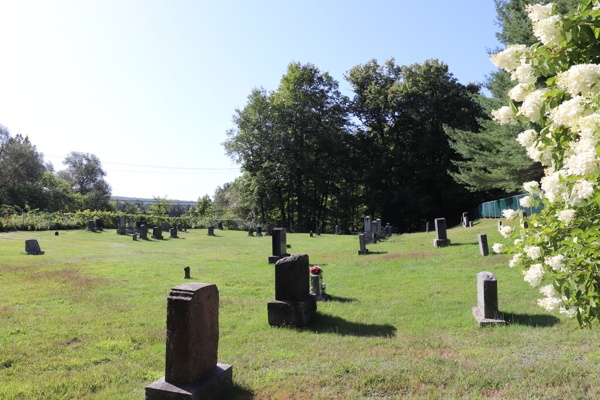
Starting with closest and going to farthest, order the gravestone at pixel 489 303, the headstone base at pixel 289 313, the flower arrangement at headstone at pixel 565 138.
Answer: the flower arrangement at headstone at pixel 565 138 < the gravestone at pixel 489 303 < the headstone base at pixel 289 313

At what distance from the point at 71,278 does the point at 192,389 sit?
10711 mm

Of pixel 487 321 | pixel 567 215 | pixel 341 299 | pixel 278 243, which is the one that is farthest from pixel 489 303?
pixel 278 243

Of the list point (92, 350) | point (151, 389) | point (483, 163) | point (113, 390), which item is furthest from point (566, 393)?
point (483, 163)

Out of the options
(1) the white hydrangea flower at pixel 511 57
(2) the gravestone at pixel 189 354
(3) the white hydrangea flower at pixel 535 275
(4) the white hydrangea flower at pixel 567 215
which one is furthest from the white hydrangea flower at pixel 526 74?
(2) the gravestone at pixel 189 354

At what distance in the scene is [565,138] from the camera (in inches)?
112

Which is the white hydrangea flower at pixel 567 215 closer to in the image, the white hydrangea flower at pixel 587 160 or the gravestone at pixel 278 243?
the white hydrangea flower at pixel 587 160

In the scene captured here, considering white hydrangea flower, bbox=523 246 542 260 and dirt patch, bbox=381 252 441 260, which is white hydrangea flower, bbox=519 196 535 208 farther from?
dirt patch, bbox=381 252 441 260

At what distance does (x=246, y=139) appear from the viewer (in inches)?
2000

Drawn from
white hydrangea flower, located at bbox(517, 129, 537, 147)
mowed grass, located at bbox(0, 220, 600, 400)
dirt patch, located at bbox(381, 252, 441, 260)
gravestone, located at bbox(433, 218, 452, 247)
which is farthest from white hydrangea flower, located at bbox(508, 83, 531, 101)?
gravestone, located at bbox(433, 218, 452, 247)

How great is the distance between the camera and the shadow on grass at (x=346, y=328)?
7246 mm

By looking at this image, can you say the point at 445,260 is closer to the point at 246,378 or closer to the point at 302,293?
the point at 302,293

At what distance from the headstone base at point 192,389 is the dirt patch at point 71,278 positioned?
28.3ft

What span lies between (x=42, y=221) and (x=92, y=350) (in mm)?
35509

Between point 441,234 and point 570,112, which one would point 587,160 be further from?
point 441,234
